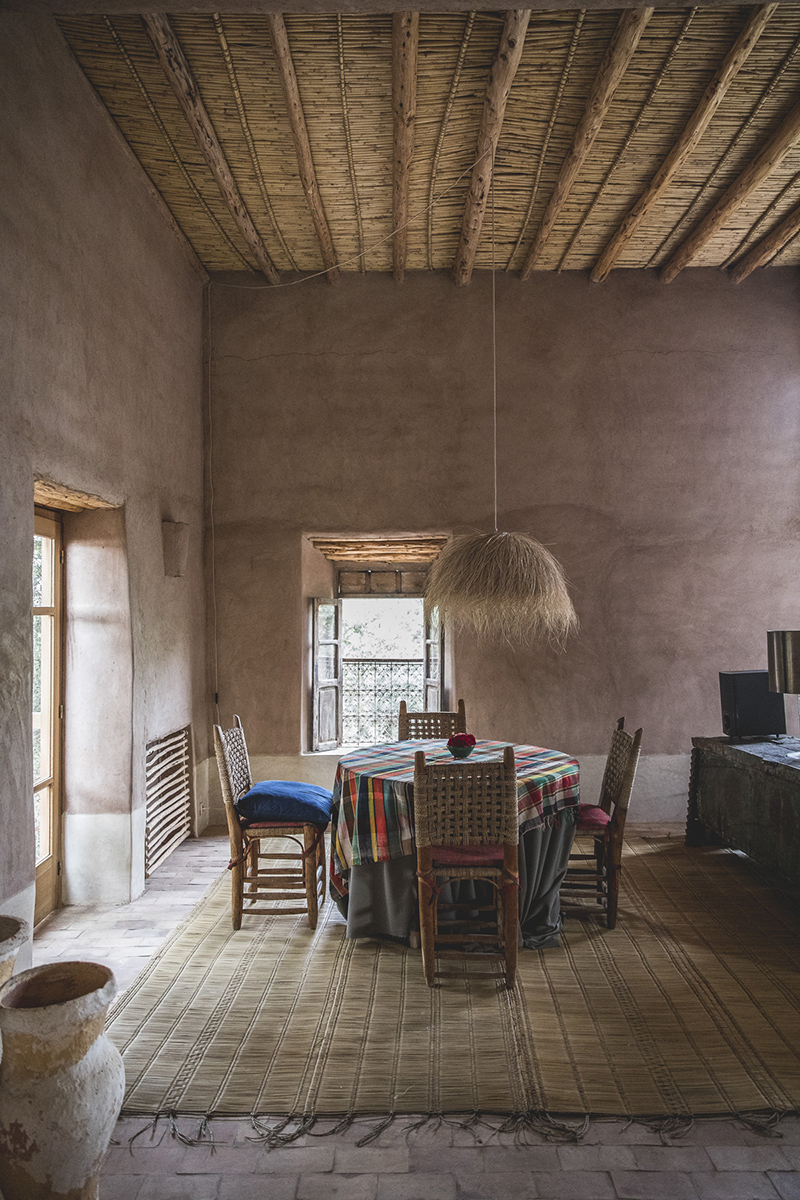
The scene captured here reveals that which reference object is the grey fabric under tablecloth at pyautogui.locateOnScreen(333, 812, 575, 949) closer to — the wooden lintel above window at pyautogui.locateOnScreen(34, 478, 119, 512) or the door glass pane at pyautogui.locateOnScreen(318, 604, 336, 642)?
the wooden lintel above window at pyautogui.locateOnScreen(34, 478, 119, 512)

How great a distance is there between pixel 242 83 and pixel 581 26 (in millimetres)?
1695

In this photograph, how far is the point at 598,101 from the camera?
3930mm

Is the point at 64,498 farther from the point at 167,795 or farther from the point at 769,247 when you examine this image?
the point at 769,247

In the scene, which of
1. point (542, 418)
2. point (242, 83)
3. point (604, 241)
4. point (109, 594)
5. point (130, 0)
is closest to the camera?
point (130, 0)

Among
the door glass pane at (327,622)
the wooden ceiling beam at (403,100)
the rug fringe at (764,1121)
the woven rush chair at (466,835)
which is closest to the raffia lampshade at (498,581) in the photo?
→ the woven rush chair at (466,835)

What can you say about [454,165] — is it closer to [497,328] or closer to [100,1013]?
[497,328]

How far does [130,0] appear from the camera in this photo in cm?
281

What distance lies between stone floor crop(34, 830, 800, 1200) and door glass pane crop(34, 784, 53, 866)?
6.82 ft

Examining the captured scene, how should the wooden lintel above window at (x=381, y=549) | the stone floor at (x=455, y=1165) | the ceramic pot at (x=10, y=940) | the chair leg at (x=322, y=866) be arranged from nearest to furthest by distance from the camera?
the ceramic pot at (x=10, y=940)
the stone floor at (x=455, y=1165)
the chair leg at (x=322, y=866)
the wooden lintel above window at (x=381, y=549)

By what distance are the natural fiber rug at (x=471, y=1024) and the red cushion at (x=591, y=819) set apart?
21.2 inches

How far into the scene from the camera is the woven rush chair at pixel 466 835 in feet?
10.9

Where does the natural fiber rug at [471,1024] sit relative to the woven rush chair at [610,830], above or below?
below

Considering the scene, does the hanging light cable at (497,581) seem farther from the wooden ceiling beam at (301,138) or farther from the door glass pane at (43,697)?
the wooden ceiling beam at (301,138)

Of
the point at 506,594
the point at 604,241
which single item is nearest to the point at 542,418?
the point at 604,241
